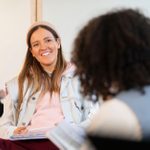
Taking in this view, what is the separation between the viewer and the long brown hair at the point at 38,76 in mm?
1932

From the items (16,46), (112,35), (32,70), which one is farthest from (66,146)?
(16,46)

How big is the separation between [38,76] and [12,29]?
0.92 m

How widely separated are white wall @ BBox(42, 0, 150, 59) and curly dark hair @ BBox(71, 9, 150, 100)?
1.87m

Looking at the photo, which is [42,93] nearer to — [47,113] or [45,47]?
[47,113]

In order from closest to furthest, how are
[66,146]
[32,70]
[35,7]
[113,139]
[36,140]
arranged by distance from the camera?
[113,139]
[66,146]
[36,140]
[32,70]
[35,7]

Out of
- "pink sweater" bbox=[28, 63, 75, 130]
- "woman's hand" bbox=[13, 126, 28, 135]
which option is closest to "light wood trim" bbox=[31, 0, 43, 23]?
"pink sweater" bbox=[28, 63, 75, 130]

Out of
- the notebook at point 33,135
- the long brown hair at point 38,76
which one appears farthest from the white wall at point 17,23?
the notebook at point 33,135

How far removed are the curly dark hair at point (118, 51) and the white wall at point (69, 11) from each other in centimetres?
187

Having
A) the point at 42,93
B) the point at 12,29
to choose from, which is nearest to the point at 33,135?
the point at 42,93

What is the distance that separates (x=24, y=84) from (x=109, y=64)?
1.16 meters

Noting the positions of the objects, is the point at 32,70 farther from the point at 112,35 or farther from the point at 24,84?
the point at 112,35

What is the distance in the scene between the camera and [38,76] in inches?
77.9

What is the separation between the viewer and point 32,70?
201cm

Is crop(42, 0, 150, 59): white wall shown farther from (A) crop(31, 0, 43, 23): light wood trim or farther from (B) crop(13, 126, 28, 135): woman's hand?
(B) crop(13, 126, 28, 135): woman's hand
